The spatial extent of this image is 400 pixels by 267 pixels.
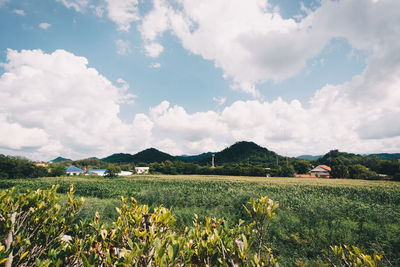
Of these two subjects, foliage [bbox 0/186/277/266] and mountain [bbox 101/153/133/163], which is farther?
mountain [bbox 101/153/133/163]

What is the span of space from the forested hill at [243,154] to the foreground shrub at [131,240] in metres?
97.6

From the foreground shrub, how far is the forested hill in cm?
9759

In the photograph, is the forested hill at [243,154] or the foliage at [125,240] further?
the forested hill at [243,154]

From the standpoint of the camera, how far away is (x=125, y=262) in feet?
4.69

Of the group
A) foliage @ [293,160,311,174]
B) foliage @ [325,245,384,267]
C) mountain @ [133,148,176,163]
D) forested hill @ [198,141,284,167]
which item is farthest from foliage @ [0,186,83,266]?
mountain @ [133,148,176,163]

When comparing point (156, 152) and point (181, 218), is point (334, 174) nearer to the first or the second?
point (181, 218)

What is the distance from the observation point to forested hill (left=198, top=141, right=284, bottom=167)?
9888 cm

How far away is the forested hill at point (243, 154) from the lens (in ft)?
324

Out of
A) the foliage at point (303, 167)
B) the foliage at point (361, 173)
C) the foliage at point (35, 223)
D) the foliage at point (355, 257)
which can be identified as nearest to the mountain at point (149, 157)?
the foliage at point (303, 167)

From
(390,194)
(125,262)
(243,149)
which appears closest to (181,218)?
(125,262)

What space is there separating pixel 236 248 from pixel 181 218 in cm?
988

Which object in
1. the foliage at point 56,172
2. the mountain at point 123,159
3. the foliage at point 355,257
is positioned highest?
the mountain at point 123,159

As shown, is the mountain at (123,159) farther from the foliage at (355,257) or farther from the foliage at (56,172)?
the foliage at (355,257)

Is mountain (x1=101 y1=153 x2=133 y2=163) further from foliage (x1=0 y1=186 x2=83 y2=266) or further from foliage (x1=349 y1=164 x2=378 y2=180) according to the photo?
foliage (x1=0 y1=186 x2=83 y2=266)
